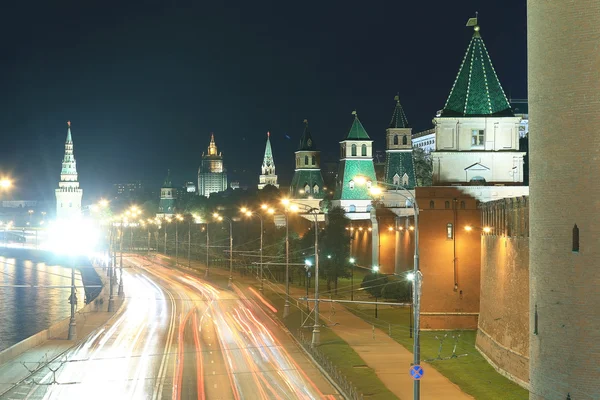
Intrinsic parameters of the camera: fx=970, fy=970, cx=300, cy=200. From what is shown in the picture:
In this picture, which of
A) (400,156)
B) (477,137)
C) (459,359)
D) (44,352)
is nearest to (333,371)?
(459,359)

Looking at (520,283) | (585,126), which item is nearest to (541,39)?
(585,126)

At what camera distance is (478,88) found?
179ft

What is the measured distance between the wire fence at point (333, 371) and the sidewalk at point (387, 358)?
1486mm

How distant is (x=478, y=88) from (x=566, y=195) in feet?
112

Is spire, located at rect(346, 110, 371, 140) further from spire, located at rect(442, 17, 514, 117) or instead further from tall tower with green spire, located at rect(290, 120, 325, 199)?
spire, located at rect(442, 17, 514, 117)

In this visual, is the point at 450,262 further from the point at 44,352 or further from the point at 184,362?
the point at 44,352

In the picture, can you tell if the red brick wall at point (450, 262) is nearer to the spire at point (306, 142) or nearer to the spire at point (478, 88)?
the spire at point (478, 88)

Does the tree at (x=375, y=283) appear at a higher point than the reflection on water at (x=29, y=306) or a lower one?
higher

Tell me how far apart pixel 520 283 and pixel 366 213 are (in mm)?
77702

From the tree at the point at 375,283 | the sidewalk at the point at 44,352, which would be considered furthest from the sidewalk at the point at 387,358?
the sidewalk at the point at 44,352

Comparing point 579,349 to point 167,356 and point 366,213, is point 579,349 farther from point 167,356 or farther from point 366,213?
point 366,213

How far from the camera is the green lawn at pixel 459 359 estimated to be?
110ft

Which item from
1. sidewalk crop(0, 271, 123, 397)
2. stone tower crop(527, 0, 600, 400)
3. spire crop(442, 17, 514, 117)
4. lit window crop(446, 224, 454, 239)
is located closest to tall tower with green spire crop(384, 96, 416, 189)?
spire crop(442, 17, 514, 117)

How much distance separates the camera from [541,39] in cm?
2233
